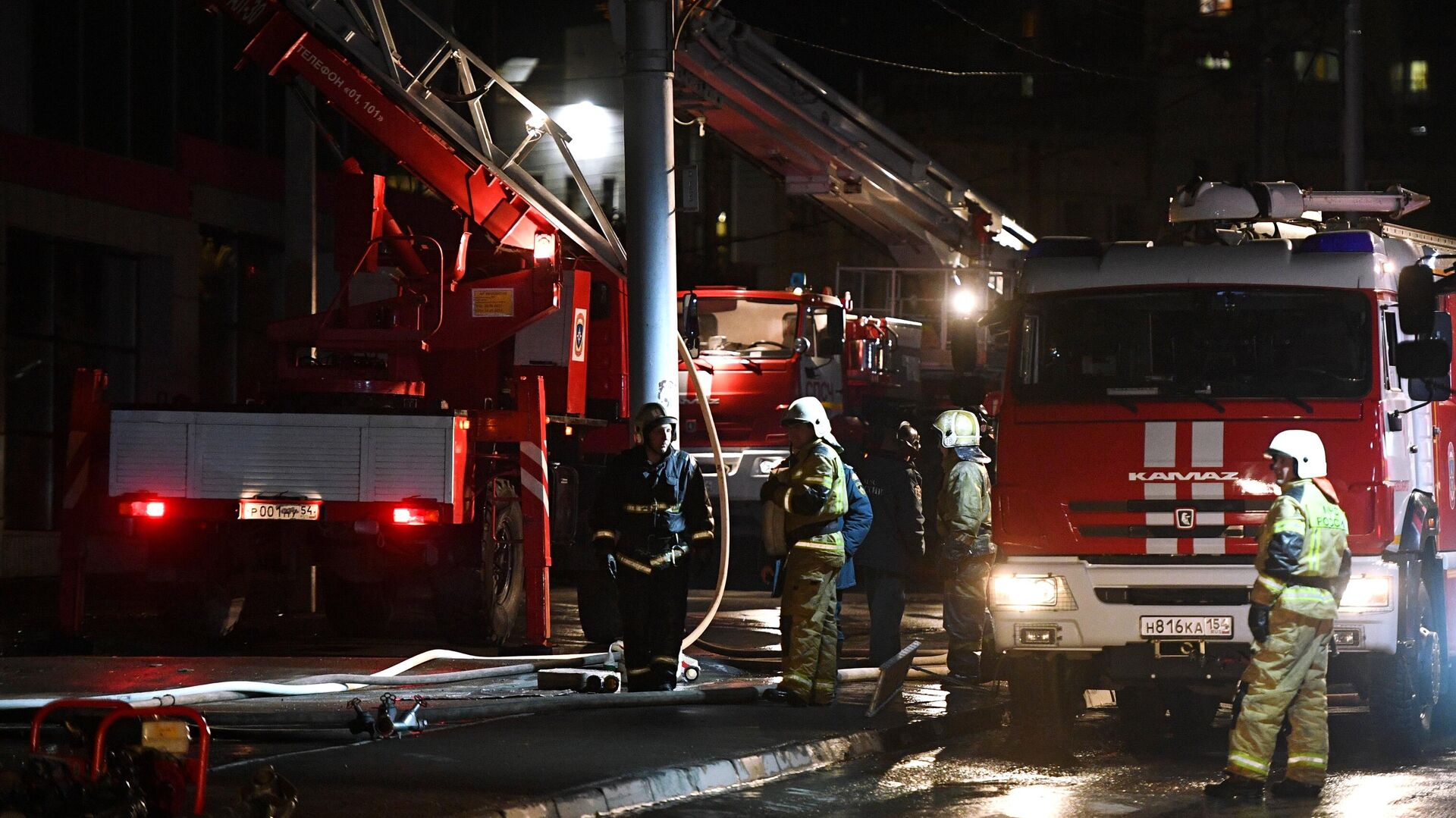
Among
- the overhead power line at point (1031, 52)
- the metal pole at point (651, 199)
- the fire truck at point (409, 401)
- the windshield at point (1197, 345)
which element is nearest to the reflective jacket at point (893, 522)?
the metal pole at point (651, 199)

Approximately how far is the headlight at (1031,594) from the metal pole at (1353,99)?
44.3 feet

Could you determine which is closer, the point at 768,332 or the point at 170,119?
the point at 768,332

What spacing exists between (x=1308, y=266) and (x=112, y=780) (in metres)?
7.09

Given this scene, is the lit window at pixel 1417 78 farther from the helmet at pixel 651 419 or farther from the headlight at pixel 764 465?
the helmet at pixel 651 419

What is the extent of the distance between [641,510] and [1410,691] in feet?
14.4

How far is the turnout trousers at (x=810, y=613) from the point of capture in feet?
36.5

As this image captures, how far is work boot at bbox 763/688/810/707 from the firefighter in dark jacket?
4.76ft

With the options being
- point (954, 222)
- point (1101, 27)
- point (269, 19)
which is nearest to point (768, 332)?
point (954, 222)

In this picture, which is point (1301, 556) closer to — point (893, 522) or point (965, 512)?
point (893, 522)

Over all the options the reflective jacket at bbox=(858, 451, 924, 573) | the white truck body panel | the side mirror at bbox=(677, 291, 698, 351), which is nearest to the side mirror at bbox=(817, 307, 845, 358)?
the side mirror at bbox=(677, 291, 698, 351)

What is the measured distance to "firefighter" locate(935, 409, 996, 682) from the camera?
13219 mm

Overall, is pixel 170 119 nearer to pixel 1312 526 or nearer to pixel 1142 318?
pixel 1142 318

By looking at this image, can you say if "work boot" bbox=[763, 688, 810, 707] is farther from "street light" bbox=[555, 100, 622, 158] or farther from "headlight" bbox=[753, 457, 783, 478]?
"street light" bbox=[555, 100, 622, 158]

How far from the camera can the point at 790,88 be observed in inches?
795
